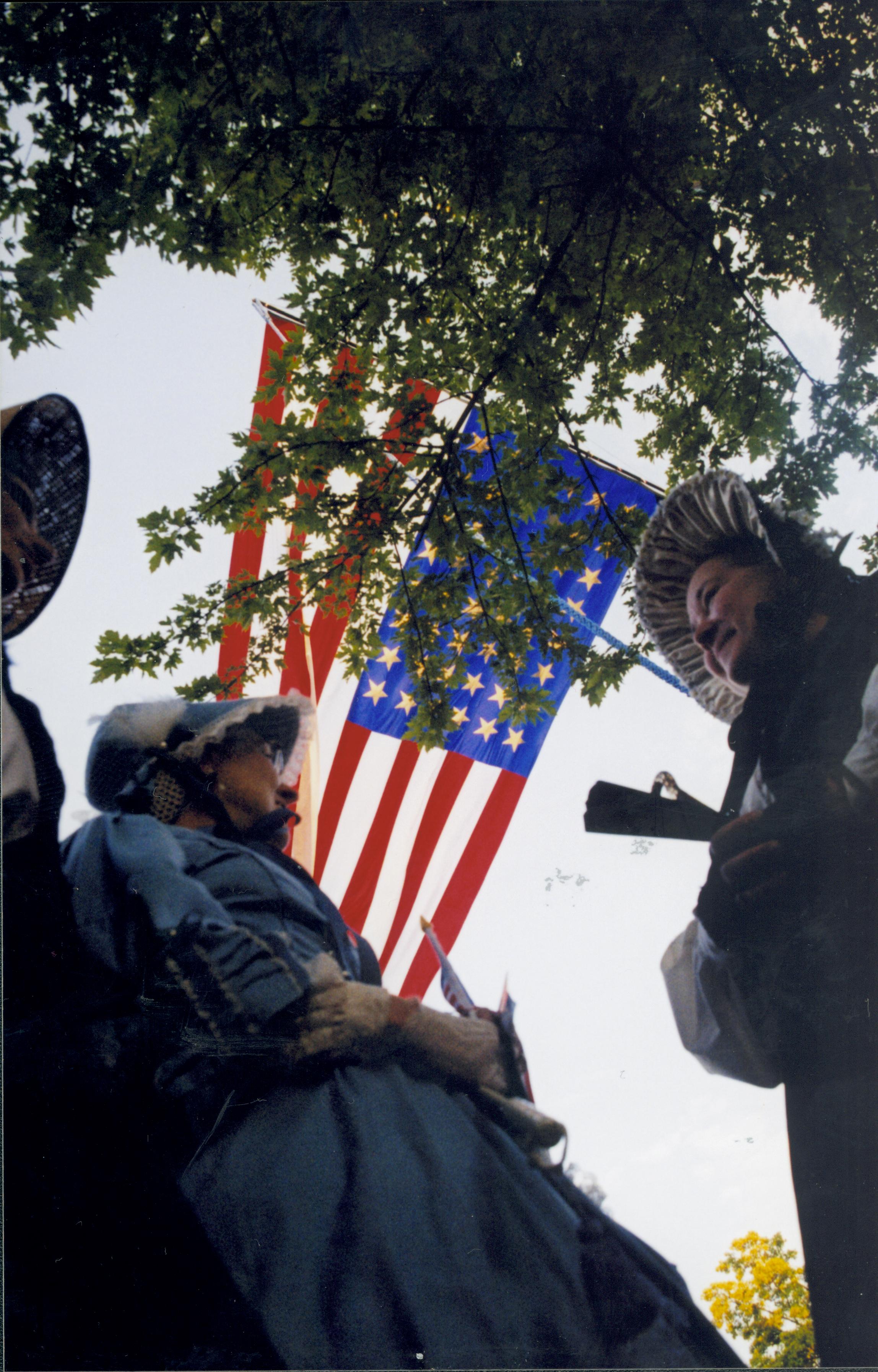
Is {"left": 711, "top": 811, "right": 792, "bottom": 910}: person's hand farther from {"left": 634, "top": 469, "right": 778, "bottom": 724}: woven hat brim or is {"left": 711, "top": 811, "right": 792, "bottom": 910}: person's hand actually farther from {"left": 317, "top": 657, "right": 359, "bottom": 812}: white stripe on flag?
{"left": 317, "top": 657, "right": 359, "bottom": 812}: white stripe on flag

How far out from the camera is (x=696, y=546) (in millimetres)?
3367

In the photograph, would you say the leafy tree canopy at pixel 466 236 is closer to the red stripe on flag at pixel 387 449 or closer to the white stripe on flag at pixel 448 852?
the red stripe on flag at pixel 387 449

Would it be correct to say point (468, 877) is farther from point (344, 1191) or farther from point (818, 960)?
point (818, 960)

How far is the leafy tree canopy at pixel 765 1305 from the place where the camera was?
237 centimetres

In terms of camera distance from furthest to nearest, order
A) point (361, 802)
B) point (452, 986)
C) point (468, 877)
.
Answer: point (361, 802), point (468, 877), point (452, 986)

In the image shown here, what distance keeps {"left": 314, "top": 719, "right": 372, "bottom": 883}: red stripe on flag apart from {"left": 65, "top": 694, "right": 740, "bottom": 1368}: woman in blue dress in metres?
0.41

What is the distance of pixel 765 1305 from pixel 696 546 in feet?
9.61

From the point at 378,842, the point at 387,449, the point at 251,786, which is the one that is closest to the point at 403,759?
the point at 378,842

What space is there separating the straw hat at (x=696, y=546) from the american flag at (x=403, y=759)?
0.20 m

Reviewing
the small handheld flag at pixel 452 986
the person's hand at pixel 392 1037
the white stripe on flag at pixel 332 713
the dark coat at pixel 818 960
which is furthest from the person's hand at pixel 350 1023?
the dark coat at pixel 818 960

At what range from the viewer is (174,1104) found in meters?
2.35

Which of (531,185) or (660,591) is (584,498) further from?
(531,185)

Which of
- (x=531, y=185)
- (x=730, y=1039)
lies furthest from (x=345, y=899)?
(x=531, y=185)

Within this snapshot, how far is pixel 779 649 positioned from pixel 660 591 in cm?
59
